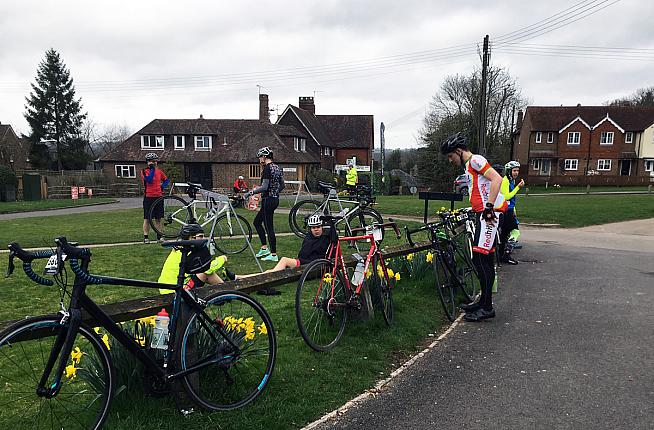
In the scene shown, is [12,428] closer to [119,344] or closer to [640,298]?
[119,344]

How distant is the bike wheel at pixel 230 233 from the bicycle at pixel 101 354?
5.26 m

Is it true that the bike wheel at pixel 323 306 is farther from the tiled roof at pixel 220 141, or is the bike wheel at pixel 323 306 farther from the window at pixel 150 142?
the window at pixel 150 142

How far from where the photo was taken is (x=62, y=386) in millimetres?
2953

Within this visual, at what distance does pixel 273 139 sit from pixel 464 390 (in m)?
42.9

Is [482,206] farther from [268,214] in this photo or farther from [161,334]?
[268,214]

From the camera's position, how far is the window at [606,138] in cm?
5497

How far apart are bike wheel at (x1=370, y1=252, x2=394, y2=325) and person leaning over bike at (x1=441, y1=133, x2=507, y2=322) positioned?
1.08 metres

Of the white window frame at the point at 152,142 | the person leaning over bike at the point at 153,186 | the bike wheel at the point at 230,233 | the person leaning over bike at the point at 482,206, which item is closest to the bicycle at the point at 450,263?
the person leaning over bike at the point at 482,206

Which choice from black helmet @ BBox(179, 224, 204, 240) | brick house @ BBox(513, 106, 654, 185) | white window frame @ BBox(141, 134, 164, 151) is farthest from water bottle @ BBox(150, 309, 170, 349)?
brick house @ BBox(513, 106, 654, 185)

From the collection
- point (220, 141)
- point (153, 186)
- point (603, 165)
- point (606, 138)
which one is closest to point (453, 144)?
point (153, 186)

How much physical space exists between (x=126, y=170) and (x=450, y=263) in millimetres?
45060

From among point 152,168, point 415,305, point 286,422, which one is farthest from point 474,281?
point 152,168

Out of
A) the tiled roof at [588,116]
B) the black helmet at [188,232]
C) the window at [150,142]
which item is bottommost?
the black helmet at [188,232]

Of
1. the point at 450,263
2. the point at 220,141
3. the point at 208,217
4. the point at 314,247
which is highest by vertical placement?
the point at 220,141
